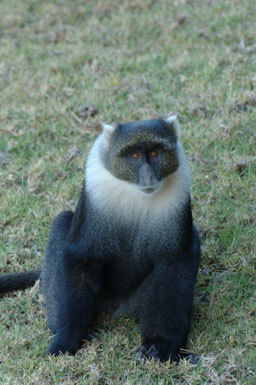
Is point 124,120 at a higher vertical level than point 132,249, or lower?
higher

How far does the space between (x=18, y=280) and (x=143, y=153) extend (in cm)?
187

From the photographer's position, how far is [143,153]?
201 inches

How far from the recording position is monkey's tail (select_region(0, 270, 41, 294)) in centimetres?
615

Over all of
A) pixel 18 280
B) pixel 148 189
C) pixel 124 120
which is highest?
pixel 148 189

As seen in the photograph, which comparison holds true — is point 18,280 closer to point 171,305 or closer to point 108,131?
point 171,305

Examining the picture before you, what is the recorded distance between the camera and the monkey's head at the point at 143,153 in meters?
5.07

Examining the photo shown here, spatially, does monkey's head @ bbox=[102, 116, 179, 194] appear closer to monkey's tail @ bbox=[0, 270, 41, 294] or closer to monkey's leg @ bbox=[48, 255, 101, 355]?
monkey's leg @ bbox=[48, 255, 101, 355]

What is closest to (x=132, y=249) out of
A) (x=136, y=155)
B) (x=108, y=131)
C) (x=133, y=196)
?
(x=133, y=196)

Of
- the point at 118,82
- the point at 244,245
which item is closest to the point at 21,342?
the point at 244,245

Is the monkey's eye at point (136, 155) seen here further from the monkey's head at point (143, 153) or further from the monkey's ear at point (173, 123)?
the monkey's ear at point (173, 123)

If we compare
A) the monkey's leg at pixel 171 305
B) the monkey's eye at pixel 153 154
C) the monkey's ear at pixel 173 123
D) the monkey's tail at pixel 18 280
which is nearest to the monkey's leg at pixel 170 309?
the monkey's leg at pixel 171 305

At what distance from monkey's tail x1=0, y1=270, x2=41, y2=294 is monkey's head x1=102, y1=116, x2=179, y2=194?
4.92 feet

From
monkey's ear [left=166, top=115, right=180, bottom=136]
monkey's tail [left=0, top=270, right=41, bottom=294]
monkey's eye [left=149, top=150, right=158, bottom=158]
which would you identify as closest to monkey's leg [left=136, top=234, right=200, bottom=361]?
monkey's eye [left=149, top=150, right=158, bottom=158]

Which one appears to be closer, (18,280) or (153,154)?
(153,154)
